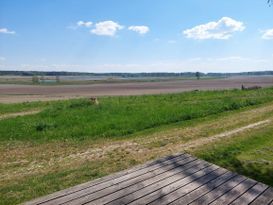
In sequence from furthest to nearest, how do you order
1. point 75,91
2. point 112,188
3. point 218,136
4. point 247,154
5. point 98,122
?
1. point 75,91
2. point 98,122
3. point 218,136
4. point 247,154
5. point 112,188

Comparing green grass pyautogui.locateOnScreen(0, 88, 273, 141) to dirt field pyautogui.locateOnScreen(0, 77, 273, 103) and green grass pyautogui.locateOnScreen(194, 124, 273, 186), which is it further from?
dirt field pyautogui.locateOnScreen(0, 77, 273, 103)

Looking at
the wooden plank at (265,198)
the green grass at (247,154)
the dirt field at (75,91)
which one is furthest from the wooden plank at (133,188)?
the dirt field at (75,91)

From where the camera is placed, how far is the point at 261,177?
883cm

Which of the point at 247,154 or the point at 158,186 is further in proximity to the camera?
the point at 247,154

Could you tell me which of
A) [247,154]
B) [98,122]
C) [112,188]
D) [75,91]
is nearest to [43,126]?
[98,122]

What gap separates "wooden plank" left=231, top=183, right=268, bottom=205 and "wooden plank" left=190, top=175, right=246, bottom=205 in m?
0.25

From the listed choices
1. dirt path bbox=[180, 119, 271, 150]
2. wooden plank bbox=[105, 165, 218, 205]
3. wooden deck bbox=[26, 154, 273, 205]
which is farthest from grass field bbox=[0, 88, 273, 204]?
wooden plank bbox=[105, 165, 218, 205]

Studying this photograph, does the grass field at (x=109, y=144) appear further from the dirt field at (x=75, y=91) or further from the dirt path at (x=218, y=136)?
the dirt field at (x=75, y=91)

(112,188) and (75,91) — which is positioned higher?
(112,188)

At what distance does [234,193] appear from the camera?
5.57 meters

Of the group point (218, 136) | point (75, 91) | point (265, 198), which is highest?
point (265, 198)

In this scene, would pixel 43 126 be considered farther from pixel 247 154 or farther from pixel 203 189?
pixel 203 189

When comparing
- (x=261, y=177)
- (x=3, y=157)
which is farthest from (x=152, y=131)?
(x=261, y=177)

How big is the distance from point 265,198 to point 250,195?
0.71 feet
